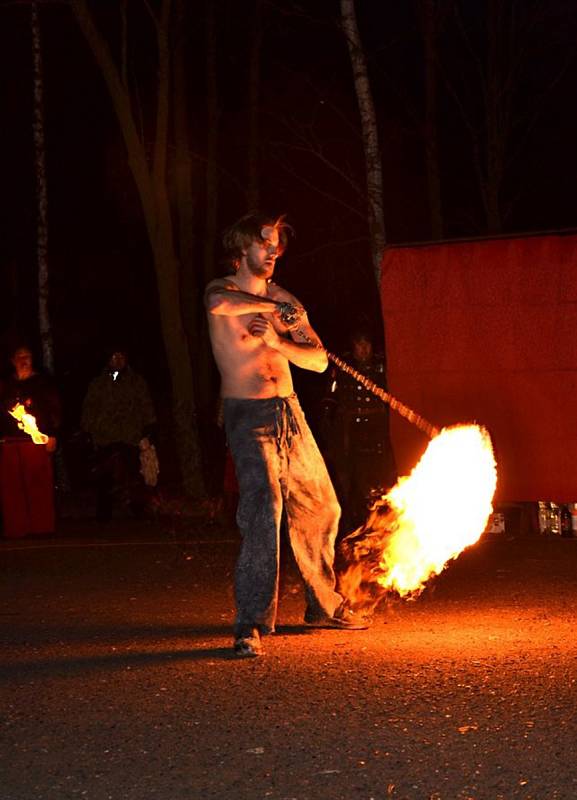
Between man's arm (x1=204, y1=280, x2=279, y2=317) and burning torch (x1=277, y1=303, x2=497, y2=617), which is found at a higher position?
man's arm (x1=204, y1=280, x2=279, y2=317)

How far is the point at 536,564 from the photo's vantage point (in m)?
12.5

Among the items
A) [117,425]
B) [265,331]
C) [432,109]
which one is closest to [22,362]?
[117,425]

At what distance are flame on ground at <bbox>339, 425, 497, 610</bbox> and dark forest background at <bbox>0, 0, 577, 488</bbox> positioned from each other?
19996 millimetres

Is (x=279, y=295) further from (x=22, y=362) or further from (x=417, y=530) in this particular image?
(x=22, y=362)

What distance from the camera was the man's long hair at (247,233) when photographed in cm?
905

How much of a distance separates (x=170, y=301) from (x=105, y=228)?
2327 cm

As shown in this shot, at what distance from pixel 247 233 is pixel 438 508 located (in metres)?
2.24

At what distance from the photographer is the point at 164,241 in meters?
20.2

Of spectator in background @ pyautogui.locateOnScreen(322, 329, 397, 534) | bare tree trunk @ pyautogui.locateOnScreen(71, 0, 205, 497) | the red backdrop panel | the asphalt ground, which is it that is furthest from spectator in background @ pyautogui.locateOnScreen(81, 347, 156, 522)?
the asphalt ground

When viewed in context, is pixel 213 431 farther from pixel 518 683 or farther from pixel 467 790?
pixel 467 790

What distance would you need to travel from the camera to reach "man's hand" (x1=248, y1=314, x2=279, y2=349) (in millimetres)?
8859

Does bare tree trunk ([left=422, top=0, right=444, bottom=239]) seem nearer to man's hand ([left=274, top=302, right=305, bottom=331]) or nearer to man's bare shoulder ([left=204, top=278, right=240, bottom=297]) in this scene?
man's bare shoulder ([left=204, top=278, right=240, bottom=297])

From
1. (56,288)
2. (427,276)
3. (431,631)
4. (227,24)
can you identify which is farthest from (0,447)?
(56,288)

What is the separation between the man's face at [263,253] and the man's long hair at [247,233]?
0.02 m
